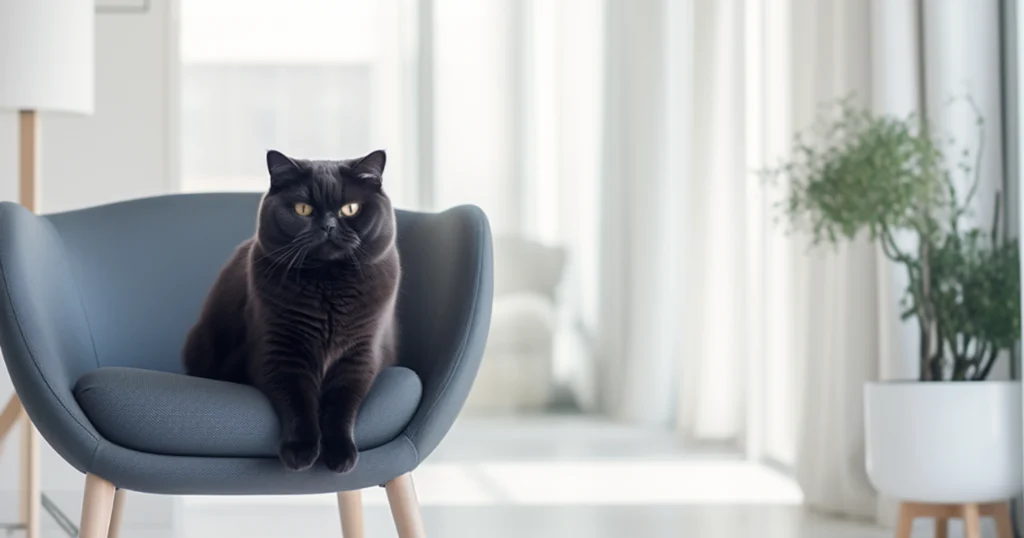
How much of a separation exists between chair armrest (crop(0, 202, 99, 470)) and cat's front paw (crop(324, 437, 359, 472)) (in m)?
0.32

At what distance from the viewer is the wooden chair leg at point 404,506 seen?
1597 mm

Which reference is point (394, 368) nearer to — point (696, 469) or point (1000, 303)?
point (1000, 303)

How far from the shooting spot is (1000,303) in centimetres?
224

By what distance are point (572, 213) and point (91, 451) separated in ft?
9.54

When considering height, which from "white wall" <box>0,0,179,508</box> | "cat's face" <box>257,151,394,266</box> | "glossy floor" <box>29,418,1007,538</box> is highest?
"white wall" <box>0,0,179,508</box>

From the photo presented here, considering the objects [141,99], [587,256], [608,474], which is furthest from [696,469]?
[141,99]

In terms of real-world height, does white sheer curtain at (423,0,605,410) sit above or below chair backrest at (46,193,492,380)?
above

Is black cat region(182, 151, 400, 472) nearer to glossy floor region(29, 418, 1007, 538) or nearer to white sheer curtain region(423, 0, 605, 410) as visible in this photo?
glossy floor region(29, 418, 1007, 538)

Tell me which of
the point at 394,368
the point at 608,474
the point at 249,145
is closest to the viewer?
the point at 394,368

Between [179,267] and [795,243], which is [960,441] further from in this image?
[179,267]

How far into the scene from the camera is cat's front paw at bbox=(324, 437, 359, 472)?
4.70 feet

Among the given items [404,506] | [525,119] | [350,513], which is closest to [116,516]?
[350,513]

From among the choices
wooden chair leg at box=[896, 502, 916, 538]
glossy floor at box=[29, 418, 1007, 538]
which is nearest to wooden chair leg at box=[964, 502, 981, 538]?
wooden chair leg at box=[896, 502, 916, 538]

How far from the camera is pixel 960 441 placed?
2.12 meters
